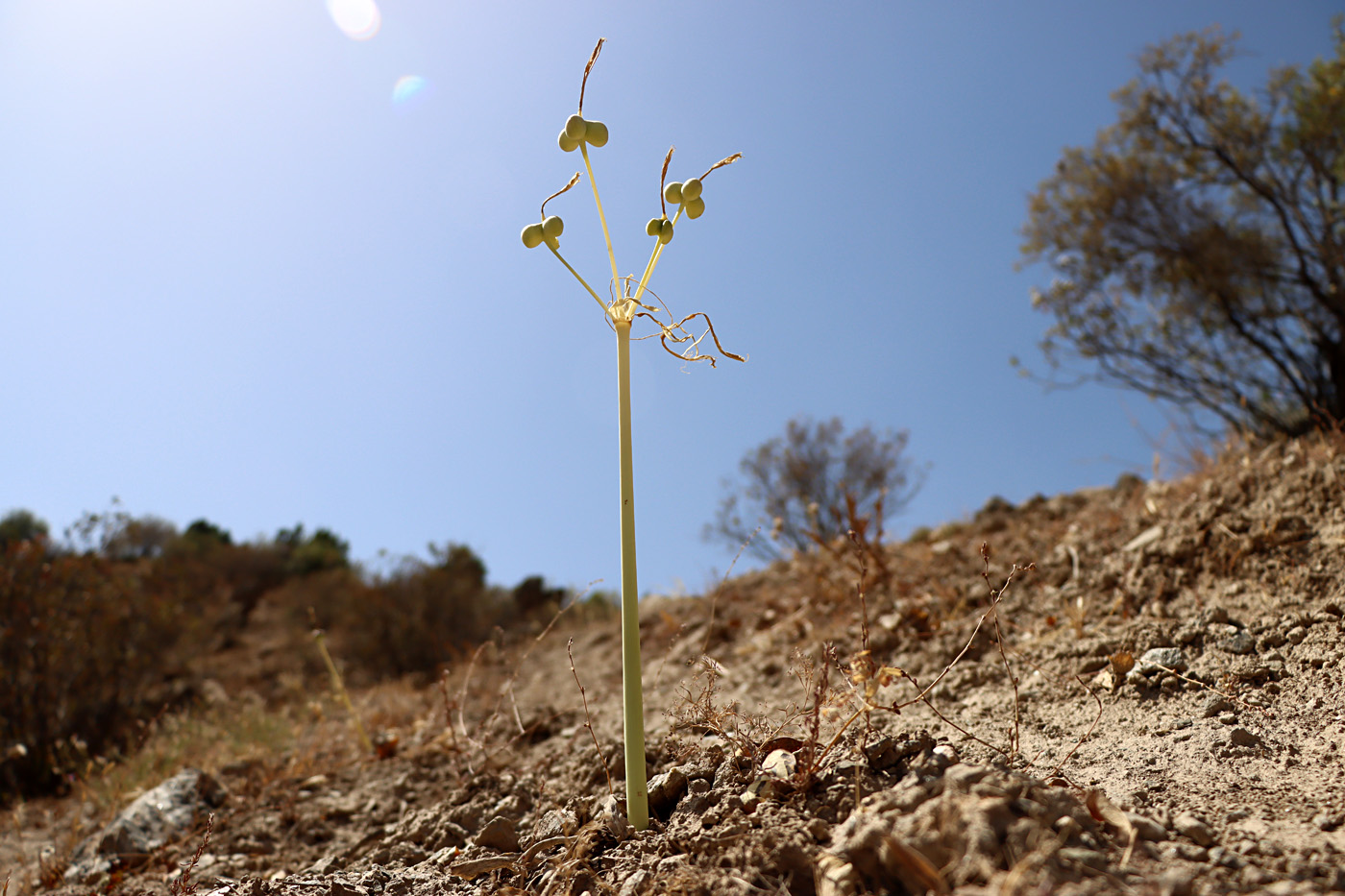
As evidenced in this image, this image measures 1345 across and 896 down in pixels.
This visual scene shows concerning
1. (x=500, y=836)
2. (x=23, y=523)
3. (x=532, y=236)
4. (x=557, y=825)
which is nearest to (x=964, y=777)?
(x=557, y=825)

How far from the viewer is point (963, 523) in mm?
6379

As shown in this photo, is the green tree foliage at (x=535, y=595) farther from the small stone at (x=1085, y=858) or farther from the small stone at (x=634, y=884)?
the small stone at (x=1085, y=858)

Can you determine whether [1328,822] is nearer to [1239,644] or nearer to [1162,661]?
[1162,661]

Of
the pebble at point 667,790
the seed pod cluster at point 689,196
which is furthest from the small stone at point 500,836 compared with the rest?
the seed pod cluster at point 689,196

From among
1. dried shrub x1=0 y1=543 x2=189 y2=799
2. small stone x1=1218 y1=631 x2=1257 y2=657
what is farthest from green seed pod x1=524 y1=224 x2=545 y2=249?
dried shrub x1=0 y1=543 x2=189 y2=799

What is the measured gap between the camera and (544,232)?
1.83 meters

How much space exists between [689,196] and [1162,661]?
2.26 meters

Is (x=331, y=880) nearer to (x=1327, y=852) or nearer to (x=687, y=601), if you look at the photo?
(x=1327, y=852)

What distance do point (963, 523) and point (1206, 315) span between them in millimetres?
5511

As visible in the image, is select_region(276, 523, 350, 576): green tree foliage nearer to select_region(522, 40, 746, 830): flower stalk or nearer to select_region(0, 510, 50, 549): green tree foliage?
select_region(0, 510, 50, 549): green tree foliage

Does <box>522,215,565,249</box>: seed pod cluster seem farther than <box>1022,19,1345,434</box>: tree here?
No

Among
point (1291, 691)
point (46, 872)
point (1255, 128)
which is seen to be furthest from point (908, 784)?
point (1255, 128)

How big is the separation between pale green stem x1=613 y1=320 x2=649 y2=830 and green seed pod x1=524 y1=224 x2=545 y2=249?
0.33m

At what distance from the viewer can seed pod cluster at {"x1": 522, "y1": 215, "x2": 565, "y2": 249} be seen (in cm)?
182
